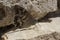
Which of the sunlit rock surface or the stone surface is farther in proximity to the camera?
the sunlit rock surface

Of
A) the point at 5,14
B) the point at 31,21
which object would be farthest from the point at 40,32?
the point at 5,14

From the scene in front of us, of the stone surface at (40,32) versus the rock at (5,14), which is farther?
the rock at (5,14)

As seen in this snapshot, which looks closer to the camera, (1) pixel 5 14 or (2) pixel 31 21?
(1) pixel 5 14

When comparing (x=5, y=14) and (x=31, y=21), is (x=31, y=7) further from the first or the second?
(x=5, y=14)

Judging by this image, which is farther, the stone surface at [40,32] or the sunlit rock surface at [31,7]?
the sunlit rock surface at [31,7]

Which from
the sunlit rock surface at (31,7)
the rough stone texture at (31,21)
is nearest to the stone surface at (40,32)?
the rough stone texture at (31,21)

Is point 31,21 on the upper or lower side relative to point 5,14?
lower

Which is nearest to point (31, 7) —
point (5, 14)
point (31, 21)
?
point (31, 21)

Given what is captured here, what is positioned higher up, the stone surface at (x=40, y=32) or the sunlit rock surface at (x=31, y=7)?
the sunlit rock surface at (x=31, y=7)

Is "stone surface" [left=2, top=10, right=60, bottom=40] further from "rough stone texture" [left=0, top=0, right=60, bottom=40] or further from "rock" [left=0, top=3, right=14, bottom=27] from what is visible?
"rock" [left=0, top=3, right=14, bottom=27]

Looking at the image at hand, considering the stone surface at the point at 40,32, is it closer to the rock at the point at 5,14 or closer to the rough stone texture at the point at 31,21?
the rough stone texture at the point at 31,21

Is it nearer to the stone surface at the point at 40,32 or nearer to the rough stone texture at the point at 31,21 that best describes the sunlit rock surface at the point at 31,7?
the rough stone texture at the point at 31,21

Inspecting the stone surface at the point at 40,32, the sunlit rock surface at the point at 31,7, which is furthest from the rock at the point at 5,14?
the stone surface at the point at 40,32

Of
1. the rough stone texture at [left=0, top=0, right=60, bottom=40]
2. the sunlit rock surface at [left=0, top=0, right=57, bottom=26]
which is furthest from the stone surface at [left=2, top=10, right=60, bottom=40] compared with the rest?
the sunlit rock surface at [left=0, top=0, right=57, bottom=26]
